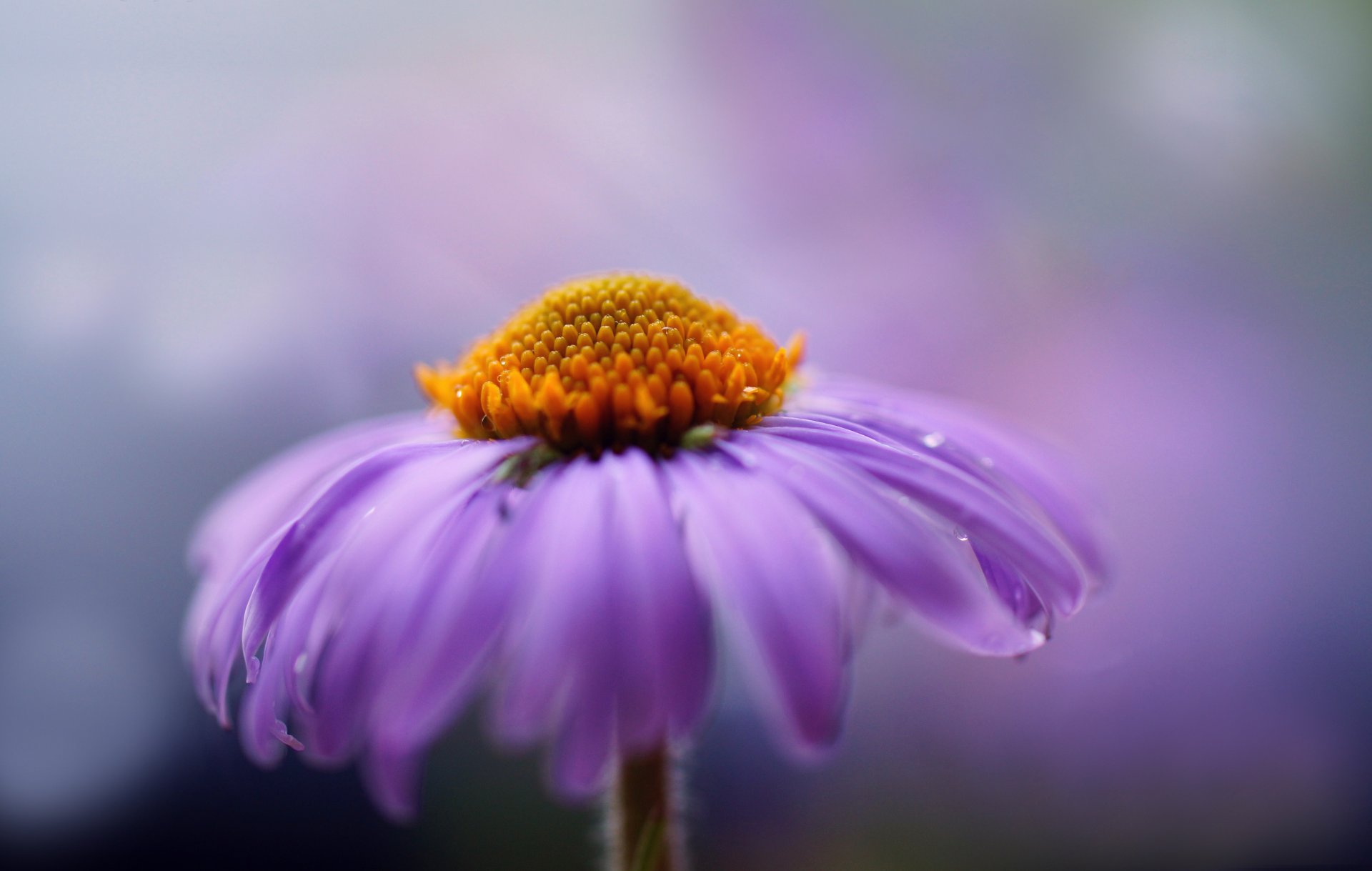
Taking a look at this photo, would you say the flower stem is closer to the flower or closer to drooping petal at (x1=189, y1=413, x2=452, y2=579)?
the flower

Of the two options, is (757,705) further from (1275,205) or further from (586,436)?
(1275,205)

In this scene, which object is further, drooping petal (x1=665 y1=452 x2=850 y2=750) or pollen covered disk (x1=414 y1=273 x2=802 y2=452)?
pollen covered disk (x1=414 y1=273 x2=802 y2=452)

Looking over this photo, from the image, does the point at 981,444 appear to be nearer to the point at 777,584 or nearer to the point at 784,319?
the point at 777,584

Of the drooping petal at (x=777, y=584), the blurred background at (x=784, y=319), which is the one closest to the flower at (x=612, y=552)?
the drooping petal at (x=777, y=584)

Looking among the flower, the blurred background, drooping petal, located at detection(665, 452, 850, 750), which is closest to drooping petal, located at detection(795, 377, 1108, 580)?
the flower

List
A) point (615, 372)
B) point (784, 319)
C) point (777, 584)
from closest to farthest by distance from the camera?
1. point (777, 584)
2. point (615, 372)
3. point (784, 319)

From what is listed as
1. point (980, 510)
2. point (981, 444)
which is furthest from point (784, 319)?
point (980, 510)

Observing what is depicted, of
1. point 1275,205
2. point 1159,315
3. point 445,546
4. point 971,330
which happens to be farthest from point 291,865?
point 1275,205
